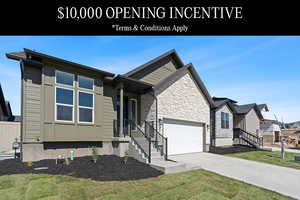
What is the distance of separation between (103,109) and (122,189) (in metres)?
4.90

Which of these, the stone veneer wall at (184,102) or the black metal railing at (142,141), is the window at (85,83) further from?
the stone veneer wall at (184,102)

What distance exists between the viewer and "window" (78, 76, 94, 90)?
309 inches

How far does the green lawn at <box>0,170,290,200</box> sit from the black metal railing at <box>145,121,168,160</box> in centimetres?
269

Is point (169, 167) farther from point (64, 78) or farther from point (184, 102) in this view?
point (184, 102)

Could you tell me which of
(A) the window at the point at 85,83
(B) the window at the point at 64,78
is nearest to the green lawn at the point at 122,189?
(B) the window at the point at 64,78

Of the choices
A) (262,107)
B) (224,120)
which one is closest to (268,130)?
(262,107)

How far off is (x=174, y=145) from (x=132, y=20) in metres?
7.90

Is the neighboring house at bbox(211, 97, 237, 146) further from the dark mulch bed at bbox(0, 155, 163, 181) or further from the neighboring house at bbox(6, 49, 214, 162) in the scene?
the dark mulch bed at bbox(0, 155, 163, 181)

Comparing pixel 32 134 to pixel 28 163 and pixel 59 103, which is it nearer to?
pixel 28 163

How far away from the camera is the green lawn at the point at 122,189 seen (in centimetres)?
408

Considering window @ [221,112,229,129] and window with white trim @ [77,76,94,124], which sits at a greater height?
window with white trim @ [77,76,94,124]

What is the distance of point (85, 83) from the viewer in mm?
8023

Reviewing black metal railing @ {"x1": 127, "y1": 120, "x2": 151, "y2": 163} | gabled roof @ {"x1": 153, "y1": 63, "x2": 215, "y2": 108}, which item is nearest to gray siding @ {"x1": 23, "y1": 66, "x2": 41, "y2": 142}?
black metal railing @ {"x1": 127, "y1": 120, "x2": 151, "y2": 163}

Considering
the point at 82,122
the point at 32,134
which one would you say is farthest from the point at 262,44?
the point at 32,134
